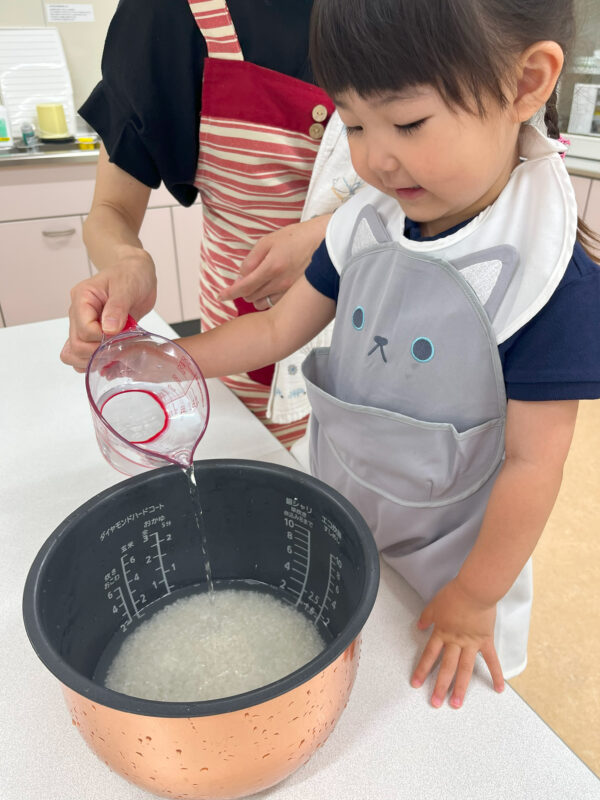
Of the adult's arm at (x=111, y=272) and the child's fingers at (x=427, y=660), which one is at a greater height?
the adult's arm at (x=111, y=272)

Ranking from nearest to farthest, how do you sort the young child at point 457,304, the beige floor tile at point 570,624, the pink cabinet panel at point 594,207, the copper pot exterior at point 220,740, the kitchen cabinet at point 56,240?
1. the copper pot exterior at point 220,740
2. the young child at point 457,304
3. the beige floor tile at point 570,624
4. the kitchen cabinet at point 56,240
5. the pink cabinet panel at point 594,207

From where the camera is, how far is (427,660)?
544 mm

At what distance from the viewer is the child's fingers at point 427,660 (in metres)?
0.54

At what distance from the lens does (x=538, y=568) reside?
168cm

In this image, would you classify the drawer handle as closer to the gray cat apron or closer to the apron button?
the apron button

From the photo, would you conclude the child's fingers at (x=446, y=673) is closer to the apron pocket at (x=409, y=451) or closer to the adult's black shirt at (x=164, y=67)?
the apron pocket at (x=409, y=451)

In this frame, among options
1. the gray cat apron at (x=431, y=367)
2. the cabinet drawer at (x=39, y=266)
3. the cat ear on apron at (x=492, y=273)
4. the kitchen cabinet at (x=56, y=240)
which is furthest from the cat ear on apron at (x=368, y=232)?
the cabinet drawer at (x=39, y=266)

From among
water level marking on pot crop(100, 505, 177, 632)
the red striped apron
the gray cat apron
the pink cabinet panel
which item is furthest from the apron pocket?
the pink cabinet panel

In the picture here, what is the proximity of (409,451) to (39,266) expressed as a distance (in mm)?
2339

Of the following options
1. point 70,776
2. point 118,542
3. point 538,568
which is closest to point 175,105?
point 118,542

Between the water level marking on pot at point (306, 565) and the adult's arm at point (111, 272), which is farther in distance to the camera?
the adult's arm at point (111, 272)

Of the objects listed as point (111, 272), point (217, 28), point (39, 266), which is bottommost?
point (39, 266)

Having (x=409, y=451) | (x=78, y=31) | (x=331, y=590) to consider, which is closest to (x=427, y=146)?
(x=409, y=451)

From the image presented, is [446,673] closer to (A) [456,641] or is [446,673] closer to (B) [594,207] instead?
(A) [456,641]
